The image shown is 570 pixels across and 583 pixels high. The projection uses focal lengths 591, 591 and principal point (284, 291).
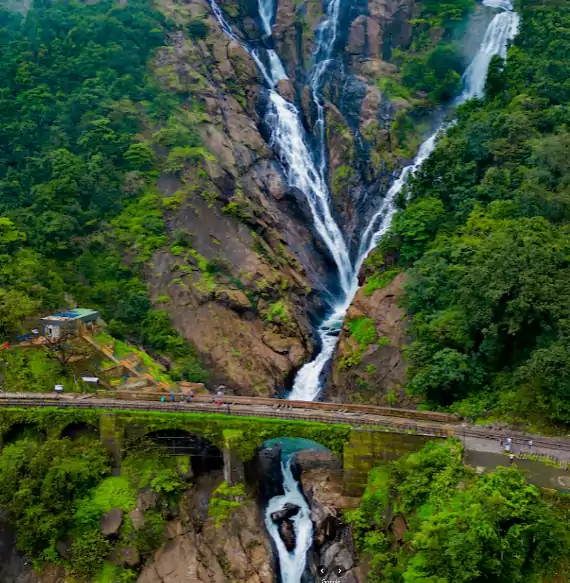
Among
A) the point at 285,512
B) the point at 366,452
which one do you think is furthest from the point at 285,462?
the point at 366,452

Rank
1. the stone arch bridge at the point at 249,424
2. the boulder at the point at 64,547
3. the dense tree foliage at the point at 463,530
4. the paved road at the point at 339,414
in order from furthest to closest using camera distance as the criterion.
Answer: the stone arch bridge at the point at 249,424 → the boulder at the point at 64,547 → the paved road at the point at 339,414 → the dense tree foliage at the point at 463,530

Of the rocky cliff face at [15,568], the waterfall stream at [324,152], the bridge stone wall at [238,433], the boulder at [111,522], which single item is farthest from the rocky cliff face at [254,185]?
the rocky cliff face at [15,568]

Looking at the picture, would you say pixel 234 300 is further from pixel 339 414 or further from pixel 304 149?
pixel 304 149

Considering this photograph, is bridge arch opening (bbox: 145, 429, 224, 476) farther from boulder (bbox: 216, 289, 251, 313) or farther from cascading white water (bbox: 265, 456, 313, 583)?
boulder (bbox: 216, 289, 251, 313)

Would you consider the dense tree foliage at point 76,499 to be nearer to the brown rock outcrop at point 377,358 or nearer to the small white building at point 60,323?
the small white building at point 60,323

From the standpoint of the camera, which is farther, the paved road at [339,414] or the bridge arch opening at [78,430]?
the bridge arch opening at [78,430]

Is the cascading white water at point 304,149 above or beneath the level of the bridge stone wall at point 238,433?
above

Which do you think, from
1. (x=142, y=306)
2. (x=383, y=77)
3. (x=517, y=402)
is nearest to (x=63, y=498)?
(x=142, y=306)
